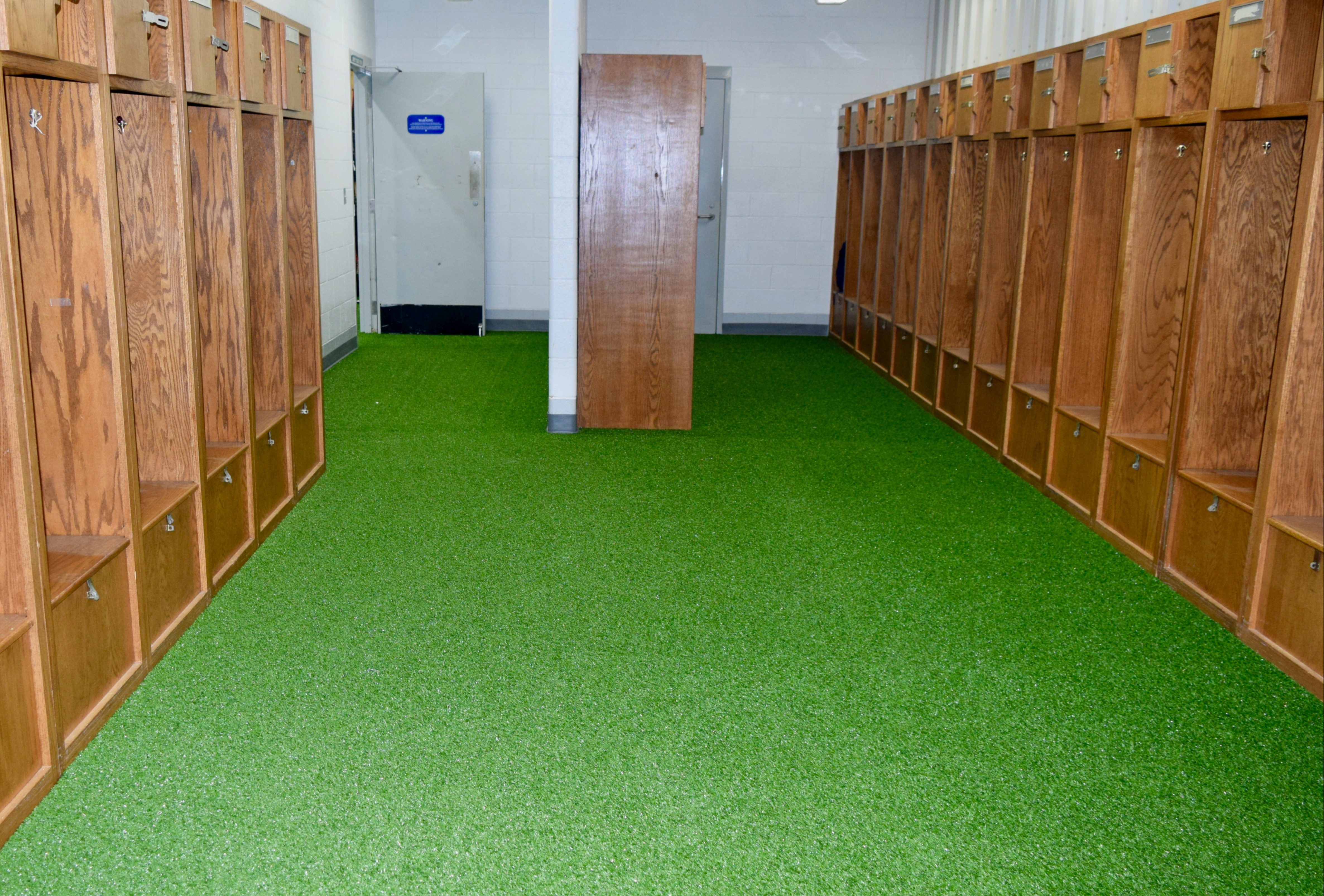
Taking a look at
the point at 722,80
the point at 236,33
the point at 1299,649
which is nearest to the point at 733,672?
the point at 1299,649

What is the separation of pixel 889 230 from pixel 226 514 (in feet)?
19.6

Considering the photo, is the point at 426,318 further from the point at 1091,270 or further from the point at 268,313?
the point at 1091,270

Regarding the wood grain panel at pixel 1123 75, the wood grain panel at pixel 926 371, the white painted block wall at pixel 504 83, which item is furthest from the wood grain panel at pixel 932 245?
the white painted block wall at pixel 504 83

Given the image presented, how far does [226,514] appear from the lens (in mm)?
4047

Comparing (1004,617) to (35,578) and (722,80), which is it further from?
(722,80)

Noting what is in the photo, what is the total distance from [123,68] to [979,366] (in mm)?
4709

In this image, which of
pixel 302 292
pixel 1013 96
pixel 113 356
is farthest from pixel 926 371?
pixel 113 356

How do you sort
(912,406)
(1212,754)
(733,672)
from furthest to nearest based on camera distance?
(912,406)
(733,672)
(1212,754)

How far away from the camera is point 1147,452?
4.37 metres

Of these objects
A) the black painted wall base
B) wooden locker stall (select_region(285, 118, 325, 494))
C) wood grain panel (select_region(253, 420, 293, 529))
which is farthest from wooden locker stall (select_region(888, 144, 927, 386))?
wood grain panel (select_region(253, 420, 293, 529))

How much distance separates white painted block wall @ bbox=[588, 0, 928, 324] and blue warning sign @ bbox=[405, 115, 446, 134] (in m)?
1.52

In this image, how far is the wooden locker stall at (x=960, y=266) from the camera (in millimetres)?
6883

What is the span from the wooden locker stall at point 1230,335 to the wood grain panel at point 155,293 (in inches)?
137

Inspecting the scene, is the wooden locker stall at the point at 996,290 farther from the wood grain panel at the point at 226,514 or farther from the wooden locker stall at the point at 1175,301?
the wood grain panel at the point at 226,514
